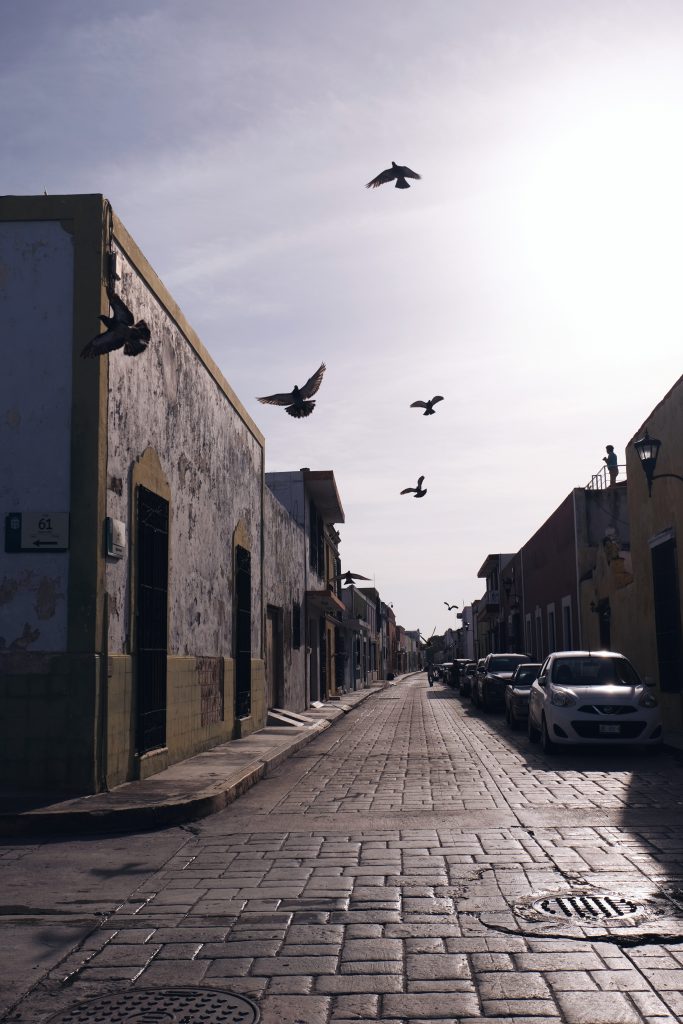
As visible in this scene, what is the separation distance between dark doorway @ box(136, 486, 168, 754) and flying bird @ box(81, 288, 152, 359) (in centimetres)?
247

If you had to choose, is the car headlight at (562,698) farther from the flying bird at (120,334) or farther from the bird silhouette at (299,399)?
the flying bird at (120,334)

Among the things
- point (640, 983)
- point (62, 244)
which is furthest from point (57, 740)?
point (640, 983)

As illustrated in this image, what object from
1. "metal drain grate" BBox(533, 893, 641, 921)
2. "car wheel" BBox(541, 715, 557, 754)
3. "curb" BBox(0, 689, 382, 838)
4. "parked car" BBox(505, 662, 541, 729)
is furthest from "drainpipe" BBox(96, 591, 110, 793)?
"parked car" BBox(505, 662, 541, 729)

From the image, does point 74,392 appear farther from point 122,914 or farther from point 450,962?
point 450,962

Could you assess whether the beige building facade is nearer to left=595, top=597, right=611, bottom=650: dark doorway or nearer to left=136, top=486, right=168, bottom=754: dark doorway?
left=136, top=486, right=168, bottom=754: dark doorway

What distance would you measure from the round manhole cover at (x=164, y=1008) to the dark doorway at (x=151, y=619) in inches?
277

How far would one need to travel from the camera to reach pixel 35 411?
1020 cm

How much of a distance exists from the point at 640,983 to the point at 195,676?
10519 millimetres

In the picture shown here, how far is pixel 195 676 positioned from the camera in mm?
14312

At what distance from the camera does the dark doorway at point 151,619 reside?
37.4ft

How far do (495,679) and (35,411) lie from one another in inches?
790

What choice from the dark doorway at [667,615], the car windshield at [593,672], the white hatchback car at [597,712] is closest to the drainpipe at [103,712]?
the white hatchback car at [597,712]

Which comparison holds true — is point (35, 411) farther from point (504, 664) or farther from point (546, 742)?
point (504, 664)

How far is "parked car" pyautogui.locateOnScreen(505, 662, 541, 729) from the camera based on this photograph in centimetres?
2059
